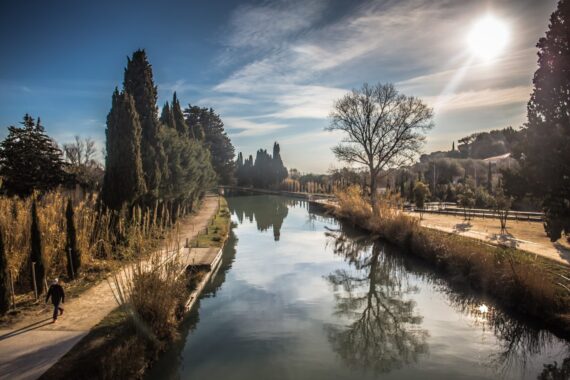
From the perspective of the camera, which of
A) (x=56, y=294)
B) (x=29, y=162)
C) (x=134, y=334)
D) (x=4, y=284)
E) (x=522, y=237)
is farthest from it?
(x=29, y=162)

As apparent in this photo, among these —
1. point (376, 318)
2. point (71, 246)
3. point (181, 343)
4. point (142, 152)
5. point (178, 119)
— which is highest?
point (178, 119)

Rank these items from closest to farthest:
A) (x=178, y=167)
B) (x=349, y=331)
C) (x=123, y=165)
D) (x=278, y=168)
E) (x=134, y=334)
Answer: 1. (x=134, y=334)
2. (x=349, y=331)
3. (x=123, y=165)
4. (x=178, y=167)
5. (x=278, y=168)

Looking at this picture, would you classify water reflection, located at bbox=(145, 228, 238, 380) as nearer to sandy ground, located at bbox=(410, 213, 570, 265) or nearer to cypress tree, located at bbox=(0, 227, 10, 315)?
cypress tree, located at bbox=(0, 227, 10, 315)

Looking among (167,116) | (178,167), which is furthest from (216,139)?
(178,167)

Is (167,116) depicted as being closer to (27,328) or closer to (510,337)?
(27,328)

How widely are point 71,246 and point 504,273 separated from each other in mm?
10444

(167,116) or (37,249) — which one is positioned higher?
(167,116)

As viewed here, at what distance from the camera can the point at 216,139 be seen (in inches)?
1884

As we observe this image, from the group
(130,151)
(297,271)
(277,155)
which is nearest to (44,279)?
(130,151)

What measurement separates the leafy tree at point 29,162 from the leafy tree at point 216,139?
29.8m

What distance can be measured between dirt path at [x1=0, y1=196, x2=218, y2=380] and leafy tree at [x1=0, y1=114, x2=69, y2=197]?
10482mm

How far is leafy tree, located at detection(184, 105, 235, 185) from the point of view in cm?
4706

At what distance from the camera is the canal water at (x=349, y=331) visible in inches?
237

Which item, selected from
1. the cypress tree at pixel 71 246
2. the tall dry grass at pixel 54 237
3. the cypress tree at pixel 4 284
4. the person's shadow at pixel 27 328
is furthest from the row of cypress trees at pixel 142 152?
the person's shadow at pixel 27 328
